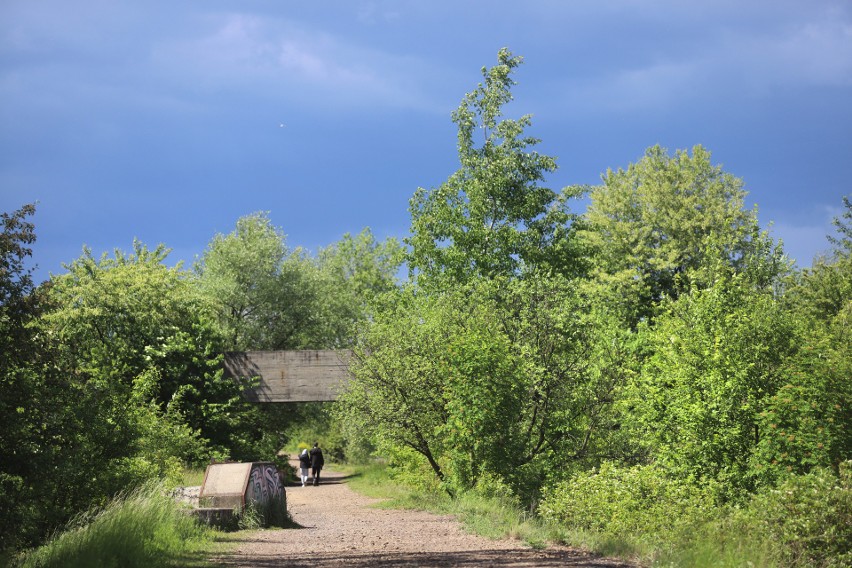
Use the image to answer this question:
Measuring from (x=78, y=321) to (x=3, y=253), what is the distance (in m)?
17.6

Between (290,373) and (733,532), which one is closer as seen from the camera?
(733,532)

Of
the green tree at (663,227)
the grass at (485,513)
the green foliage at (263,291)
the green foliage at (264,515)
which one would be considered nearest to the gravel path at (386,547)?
the grass at (485,513)

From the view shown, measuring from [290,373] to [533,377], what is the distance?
13553mm

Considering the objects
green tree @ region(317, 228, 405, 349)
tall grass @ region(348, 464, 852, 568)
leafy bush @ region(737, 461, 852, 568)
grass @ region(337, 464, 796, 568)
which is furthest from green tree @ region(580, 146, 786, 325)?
leafy bush @ region(737, 461, 852, 568)

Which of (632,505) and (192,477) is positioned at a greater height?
(192,477)

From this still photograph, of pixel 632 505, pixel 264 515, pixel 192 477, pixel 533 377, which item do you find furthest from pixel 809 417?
pixel 192 477

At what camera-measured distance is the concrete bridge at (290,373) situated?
31.1m

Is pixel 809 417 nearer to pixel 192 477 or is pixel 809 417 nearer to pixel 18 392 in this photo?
pixel 18 392

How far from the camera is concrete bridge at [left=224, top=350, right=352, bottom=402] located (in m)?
31.1

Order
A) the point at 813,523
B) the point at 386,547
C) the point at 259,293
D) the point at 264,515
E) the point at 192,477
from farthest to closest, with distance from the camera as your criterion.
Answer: the point at 259,293
the point at 192,477
the point at 264,515
the point at 386,547
the point at 813,523

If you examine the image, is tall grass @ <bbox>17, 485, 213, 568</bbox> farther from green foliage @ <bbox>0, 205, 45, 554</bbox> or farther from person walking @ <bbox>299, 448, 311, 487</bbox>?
person walking @ <bbox>299, 448, 311, 487</bbox>

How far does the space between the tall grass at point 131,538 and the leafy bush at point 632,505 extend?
22.2 feet

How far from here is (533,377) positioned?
20.5 m

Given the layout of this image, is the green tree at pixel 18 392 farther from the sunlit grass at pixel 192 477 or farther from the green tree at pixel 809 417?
the green tree at pixel 809 417
